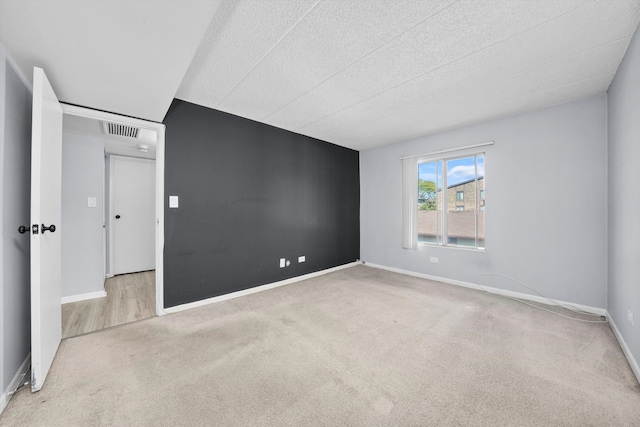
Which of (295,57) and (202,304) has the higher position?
(295,57)

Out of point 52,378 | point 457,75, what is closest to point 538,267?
point 457,75

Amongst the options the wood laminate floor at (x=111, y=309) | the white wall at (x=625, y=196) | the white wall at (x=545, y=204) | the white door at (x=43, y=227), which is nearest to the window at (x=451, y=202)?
the white wall at (x=545, y=204)

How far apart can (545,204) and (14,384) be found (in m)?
5.23

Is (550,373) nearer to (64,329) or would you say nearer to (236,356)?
(236,356)

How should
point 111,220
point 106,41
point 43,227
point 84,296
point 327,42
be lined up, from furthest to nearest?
point 111,220 → point 84,296 → point 327,42 → point 43,227 → point 106,41

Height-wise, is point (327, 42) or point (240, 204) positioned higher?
point (327, 42)

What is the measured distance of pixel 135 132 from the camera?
316 centimetres

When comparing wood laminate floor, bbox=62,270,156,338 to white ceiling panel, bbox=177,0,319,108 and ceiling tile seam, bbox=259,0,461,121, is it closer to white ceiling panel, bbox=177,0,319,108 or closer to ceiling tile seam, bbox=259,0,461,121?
white ceiling panel, bbox=177,0,319,108

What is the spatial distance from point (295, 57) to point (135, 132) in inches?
97.5

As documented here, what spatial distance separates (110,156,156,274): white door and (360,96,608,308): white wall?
5.32 meters

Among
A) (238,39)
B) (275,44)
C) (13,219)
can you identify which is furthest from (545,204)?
(13,219)

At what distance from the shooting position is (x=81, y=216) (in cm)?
326

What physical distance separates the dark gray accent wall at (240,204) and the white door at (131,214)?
2338 mm

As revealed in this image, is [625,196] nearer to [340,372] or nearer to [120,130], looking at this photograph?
[340,372]
